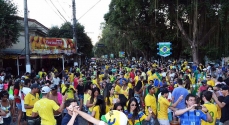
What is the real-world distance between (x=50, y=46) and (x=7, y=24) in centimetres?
380

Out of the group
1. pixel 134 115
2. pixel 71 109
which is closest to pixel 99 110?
pixel 134 115

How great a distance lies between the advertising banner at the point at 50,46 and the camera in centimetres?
2030

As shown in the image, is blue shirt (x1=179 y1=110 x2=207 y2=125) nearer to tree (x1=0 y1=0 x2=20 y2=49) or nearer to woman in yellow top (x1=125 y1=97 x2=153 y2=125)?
woman in yellow top (x1=125 y1=97 x2=153 y2=125)

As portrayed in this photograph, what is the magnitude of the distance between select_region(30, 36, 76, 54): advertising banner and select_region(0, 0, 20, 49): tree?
1391mm

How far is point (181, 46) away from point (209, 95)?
28.9m

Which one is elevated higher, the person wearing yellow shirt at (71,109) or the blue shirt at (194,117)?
the person wearing yellow shirt at (71,109)

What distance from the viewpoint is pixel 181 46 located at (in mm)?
33125

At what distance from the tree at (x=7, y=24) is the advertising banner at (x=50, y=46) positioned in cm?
139

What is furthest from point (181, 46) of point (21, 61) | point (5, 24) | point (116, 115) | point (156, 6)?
point (116, 115)

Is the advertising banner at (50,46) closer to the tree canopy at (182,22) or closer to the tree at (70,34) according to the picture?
the tree canopy at (182,22)

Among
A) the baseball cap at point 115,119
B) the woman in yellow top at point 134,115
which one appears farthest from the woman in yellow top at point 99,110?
the baseball cap at point 115,119

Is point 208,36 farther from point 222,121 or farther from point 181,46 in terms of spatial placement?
point 222,121

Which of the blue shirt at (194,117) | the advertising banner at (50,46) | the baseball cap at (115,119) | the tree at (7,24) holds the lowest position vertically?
the blue shirt at (194,117)

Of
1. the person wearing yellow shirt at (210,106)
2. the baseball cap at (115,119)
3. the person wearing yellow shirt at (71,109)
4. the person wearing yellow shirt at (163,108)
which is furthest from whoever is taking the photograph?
the person wearing yellow shirt at (163,108)
